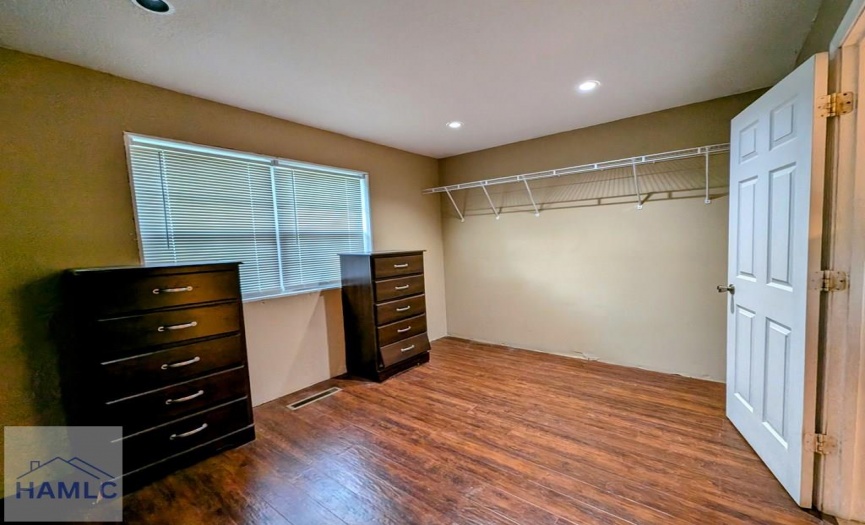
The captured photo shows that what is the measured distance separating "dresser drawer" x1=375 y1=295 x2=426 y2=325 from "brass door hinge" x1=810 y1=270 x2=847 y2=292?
8.69 ft

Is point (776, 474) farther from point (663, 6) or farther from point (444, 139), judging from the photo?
point (444, 139)

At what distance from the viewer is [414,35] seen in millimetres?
1714

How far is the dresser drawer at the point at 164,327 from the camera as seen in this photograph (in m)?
1.69

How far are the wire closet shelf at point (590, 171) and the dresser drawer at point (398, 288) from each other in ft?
4.09

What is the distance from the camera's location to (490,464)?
1.89 m

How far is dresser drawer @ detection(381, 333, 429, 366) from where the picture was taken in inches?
122

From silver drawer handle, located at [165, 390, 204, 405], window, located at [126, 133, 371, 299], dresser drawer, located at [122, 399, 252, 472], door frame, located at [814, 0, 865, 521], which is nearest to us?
door frame, located at [814, 0, 865, 521]

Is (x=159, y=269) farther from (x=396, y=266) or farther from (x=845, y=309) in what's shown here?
(x=845, y=309)

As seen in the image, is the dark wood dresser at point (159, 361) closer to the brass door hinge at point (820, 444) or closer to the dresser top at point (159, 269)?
the dresser top at point (159, 269)

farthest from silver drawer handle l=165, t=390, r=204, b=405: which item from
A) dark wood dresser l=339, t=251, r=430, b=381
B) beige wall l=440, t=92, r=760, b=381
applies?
beige wall l=440, t=92, r=760, b=381

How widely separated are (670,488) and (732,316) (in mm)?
1183

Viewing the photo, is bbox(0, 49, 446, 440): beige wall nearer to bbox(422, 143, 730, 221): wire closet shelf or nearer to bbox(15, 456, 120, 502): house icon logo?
bbox(15, 456, 120, 502): house icon logo

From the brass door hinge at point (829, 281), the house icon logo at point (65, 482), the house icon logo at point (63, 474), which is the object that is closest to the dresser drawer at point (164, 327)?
the house icon logo at point (63, 474)

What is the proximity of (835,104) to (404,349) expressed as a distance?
3074 mm
